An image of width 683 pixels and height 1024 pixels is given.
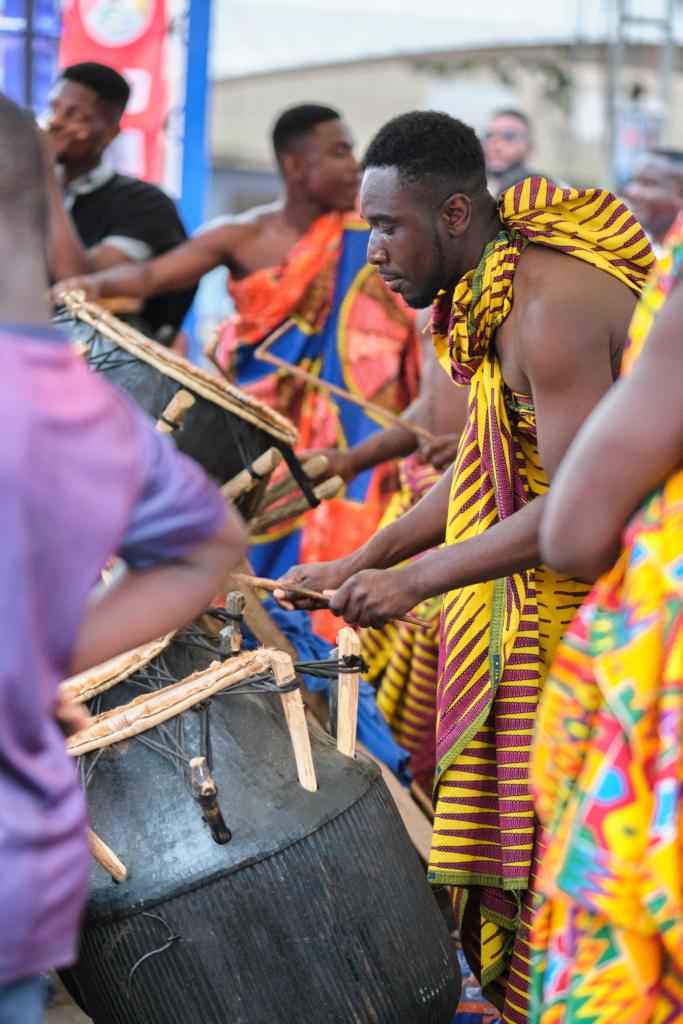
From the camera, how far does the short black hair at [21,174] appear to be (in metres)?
1.03

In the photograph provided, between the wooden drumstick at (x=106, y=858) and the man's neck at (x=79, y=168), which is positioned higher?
the man's neck at (x=79, y=168)

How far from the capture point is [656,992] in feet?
3.58

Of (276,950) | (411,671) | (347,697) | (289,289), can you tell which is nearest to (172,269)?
(289,289)

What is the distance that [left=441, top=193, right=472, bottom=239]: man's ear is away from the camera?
206 centimetres

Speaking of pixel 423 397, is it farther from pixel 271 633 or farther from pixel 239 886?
pixel 239 886

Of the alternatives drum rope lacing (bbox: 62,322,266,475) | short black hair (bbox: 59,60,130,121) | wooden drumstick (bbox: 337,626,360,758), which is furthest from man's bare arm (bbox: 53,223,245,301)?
wooden drumstick (bbox: 337,626,360,758)

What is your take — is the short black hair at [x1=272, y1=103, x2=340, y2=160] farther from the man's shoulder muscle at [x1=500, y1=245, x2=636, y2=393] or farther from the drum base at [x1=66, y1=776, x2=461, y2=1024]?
the drum base at [x1=66, y1=776, x2=461, y2=1024]

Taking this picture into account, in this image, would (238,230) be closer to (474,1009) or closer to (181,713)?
(181,713)

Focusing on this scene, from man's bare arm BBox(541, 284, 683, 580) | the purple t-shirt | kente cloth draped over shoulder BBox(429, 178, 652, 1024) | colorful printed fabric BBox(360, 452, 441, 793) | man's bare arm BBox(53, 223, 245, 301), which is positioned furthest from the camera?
man's bare arm BBox(53, 223, 245, 301)

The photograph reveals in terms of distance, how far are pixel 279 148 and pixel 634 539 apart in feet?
11.4

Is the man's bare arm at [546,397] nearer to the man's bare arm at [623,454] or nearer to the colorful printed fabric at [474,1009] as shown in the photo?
the man's bare arm at [623,454]

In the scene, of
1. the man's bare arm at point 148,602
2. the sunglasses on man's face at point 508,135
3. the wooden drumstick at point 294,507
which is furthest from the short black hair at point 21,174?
the sunglasses on man's face at point 508,135

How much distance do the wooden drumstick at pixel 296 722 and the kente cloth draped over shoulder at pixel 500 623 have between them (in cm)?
31

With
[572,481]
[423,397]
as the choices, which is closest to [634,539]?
[572,481]
